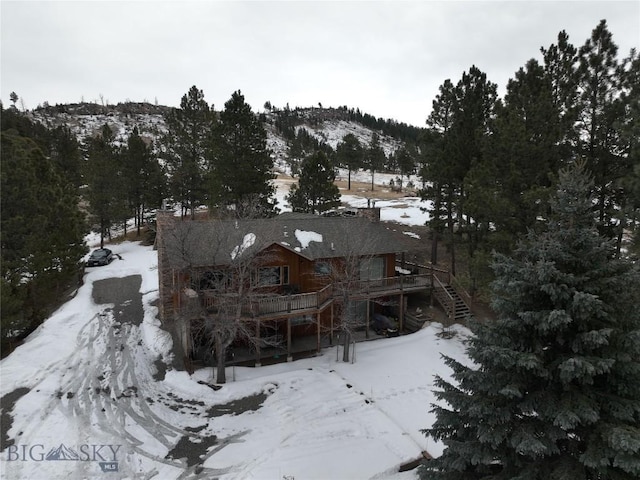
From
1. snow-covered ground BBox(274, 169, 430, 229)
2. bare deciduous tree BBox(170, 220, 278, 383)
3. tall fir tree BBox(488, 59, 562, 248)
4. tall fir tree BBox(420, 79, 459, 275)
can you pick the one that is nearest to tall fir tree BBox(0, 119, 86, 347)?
bare deciduous tree BBox(170, 220, 278, 383)

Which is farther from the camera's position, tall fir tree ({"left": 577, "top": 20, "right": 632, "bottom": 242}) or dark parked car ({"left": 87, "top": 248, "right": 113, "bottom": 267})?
dark parked car ({"left": 87, "top": 248, "right": 113, "bottom": 267})

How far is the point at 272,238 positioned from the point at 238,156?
525 inches

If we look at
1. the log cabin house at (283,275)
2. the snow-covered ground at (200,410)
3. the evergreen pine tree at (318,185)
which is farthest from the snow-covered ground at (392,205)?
the snow-covered ground at (200,410)

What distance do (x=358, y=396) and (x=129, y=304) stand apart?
15.8m

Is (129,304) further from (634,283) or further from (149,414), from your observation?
(634,283)

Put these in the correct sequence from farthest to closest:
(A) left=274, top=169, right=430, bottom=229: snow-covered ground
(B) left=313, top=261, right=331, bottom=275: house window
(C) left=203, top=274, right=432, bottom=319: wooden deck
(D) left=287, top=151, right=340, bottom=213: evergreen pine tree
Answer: (A) left=274, top=169, right=430, bottom=229: snow-covered ground, (D) left=287, top=151, right=340, bottom=213: evergreen pine tree, (B) left=313, top=261, right=331, bottom=275: house window, (C) left=203, top=274, right=432, bottom=319: wooden deck

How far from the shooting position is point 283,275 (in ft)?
66.2

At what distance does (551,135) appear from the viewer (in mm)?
15969

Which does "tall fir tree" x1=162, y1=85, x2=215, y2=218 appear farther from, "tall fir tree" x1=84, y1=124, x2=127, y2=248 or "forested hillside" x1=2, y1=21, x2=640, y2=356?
"tall fir tree" x1=84, y1=124, x2=127, y2=248

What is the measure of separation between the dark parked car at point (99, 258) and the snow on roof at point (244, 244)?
744 inches

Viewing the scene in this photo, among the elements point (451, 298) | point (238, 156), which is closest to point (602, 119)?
point (451, 298)

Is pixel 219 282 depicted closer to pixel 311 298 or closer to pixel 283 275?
pixel 283 275

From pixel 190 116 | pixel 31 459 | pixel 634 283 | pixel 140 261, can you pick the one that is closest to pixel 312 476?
pixel 31 459

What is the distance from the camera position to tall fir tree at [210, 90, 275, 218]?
96.7 ft
